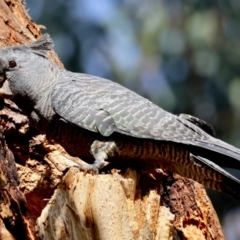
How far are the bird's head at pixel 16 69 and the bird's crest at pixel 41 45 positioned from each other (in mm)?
41

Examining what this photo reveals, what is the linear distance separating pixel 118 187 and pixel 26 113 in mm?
1177

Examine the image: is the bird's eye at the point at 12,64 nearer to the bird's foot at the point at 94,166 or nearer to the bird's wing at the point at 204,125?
the bird's foot at the point at 94,166

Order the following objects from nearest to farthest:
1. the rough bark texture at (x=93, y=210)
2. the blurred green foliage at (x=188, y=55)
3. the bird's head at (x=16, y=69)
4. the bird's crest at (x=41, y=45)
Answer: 1. the rough bark texture at (x=93, y=210)
2. the bird's head at (x=16, y=69)
3. the bird's crest at (x=41, y=45)
4. the blurred green foliage at (x=188, y=55)

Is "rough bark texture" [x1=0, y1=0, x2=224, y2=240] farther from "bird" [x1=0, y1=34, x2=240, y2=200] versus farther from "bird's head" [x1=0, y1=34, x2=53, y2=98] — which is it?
"bird's head" [x1=0, y1=34, x2=53, y2=98]

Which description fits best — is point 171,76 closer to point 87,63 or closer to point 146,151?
point 87,63

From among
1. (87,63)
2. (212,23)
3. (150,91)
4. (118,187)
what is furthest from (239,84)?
(118,187)

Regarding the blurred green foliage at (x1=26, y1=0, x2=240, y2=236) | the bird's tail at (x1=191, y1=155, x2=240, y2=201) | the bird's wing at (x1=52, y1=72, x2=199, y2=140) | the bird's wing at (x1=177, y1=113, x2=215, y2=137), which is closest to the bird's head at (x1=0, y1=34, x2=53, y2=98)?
the bird's wing at (x1=52, y1=72, x2=199, y2=140)

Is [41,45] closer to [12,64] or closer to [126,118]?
[12,64]

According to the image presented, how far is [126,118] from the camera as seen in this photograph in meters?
3.65

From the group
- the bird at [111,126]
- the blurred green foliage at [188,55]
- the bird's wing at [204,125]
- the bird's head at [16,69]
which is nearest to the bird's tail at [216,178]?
the bird at [111,126]

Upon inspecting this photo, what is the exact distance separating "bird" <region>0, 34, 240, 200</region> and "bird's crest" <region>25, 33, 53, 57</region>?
11cm

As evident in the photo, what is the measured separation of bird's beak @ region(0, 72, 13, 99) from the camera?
12.9 ft

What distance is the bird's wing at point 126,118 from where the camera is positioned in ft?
11.8

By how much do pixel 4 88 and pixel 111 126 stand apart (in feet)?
2.87
